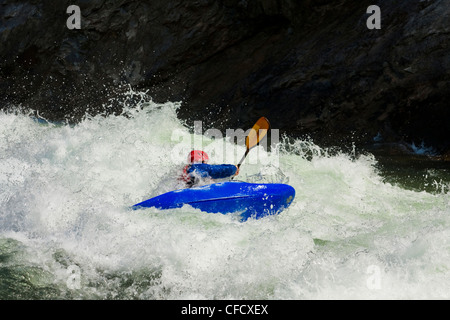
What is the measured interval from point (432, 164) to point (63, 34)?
771 centimetres

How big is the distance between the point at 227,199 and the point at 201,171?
0.50 meters

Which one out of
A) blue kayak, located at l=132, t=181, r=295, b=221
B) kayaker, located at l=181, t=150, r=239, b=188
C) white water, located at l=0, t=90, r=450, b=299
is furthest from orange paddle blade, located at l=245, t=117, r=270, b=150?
blue kayak, located at l=132, t=181, r=295, b=221

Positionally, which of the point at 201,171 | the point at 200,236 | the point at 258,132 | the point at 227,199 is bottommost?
the point at 200,236

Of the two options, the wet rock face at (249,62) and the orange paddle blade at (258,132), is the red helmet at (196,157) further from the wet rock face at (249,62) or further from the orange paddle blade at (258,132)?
the wet rock face at (249,62)

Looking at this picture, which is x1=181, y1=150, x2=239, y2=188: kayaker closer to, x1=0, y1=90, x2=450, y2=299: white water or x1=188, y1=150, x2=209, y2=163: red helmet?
x1=188, y1=150, x2=209, y2=163: red helmet

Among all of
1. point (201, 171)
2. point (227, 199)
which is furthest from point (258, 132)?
point (227, 199)

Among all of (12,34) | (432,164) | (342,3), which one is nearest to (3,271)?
(432,164)

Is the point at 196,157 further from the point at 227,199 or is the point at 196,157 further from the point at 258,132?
the point at 258,132

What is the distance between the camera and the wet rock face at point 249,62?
25.1 feet

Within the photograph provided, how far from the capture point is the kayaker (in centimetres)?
497

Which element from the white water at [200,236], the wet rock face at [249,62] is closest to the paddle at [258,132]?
the white water at [200,236]

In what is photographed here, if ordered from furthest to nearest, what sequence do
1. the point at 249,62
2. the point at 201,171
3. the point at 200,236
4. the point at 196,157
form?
the point at 249,62, the point at 196,157, the point at 201,171, the point at 200,236

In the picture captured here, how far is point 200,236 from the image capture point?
4043mm

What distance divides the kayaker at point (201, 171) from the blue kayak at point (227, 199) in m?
0.29
